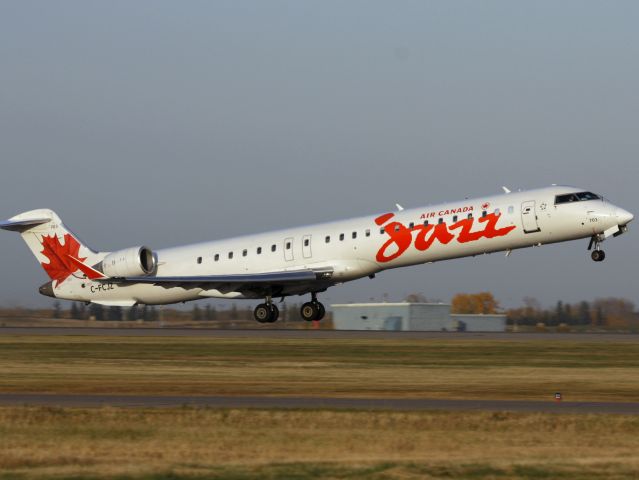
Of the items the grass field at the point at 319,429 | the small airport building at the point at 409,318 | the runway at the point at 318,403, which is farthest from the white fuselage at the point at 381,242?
the small airport building at the point at 409,318

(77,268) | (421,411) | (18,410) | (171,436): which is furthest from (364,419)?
(77,268)

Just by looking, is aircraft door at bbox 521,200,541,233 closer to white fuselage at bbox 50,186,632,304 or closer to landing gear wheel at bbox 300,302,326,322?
white fuselage at bbox 50,186,632,304

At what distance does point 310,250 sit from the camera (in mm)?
41281

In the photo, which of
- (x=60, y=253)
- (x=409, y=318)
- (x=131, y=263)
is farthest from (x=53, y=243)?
(x=409, y=318)

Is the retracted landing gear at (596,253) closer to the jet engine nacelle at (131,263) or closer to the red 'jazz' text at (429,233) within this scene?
the red 'jazz' text at (429,233)

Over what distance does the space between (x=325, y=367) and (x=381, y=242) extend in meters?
9.58

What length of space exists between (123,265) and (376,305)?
82.4 ft

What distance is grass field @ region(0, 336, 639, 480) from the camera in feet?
47.5

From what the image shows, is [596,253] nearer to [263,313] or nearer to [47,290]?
[263,313]

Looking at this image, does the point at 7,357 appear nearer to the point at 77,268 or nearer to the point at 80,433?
the point at 77,268

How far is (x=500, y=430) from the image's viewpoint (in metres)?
17.5

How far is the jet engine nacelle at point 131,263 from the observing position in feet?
146

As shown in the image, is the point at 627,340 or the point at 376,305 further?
the point at 376,305

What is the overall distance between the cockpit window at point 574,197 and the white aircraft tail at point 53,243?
2077 centimetres
